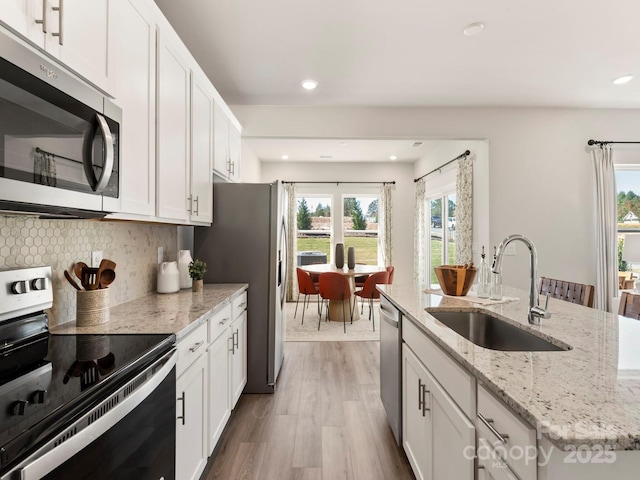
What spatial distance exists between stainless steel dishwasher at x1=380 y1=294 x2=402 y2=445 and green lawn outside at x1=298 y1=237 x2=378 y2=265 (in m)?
4.35

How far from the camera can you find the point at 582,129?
3.85 m

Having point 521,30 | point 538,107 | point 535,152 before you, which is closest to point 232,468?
point 521,30

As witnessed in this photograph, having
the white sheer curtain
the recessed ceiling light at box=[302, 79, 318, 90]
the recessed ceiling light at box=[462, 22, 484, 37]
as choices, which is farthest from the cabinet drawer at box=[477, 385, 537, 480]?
the white sheer curtain

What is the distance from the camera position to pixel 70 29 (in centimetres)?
108

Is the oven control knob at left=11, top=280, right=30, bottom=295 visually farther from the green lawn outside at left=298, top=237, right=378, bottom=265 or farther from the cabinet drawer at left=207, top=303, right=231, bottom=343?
the green lawn outside at left=298, top=237, right=378, bottom=265

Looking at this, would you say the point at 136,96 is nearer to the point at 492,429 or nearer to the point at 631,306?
the point at 492,429

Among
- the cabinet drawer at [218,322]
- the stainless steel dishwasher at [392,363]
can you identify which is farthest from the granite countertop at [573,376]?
the cabinet drawer at [218,322]

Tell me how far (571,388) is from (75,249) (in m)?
1.98

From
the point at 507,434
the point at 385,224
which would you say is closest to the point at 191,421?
the point at 507,434

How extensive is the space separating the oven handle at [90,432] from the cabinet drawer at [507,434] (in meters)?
1.03

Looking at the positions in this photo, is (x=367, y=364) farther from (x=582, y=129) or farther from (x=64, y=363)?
(x=582, y=129)

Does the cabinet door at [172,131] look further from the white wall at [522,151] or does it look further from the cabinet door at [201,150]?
the white wall at [522,151]

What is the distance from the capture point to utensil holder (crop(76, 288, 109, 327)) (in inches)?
57.4

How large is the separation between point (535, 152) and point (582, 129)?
0.61 meters
